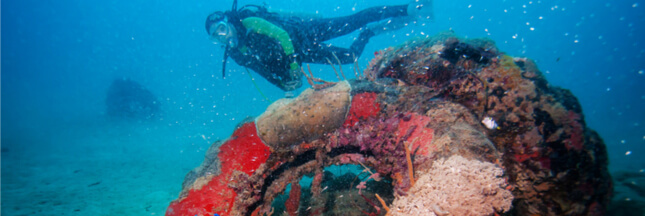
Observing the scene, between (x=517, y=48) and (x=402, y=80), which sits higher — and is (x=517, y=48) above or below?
above

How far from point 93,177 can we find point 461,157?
13340 mm

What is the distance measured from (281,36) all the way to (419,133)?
511 cm

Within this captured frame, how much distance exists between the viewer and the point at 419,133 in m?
2.23

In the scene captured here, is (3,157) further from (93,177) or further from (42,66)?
(42,66)

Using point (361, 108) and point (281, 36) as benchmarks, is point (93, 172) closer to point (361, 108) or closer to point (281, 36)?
point (281, 36)

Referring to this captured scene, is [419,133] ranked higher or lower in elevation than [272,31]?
lower

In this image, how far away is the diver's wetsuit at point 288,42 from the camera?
22.2ft

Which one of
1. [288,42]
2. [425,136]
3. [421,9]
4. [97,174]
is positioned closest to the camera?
[425,136]

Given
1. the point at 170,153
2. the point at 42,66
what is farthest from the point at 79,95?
the point at 170,153

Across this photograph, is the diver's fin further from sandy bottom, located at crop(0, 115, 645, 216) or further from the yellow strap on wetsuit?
sandy bottom, located at crop(0, 115, 645, 216)

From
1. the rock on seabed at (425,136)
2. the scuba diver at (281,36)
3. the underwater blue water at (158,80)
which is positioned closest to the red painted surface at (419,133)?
the rock on seabed at (425,136)

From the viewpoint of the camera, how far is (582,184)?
7.84ft

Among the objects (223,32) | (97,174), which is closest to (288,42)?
(223,32)

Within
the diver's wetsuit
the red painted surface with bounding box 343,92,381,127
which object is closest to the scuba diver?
the diver's wetsuit
